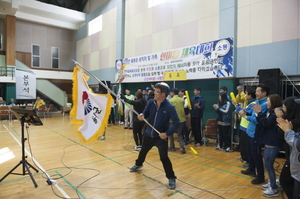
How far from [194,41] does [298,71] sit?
11.8 feet

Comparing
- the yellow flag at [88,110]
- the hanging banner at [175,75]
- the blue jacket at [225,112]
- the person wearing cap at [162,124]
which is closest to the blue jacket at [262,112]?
the person wearing cap at [162,124]

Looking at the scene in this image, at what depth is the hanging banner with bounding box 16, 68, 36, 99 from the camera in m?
12.9

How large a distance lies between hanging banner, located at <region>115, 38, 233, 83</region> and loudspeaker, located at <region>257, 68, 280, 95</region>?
974mm

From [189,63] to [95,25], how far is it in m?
8.78

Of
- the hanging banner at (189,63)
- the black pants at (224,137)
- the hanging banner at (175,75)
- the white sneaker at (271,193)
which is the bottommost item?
the white sneaker at (271,193)

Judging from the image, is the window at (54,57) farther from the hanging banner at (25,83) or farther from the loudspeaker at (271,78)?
the loudspeaker at (271,78)

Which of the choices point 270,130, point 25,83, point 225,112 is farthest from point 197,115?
point 25,83

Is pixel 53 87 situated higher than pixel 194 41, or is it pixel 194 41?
pixel 194 41

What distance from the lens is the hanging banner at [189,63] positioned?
6.62m

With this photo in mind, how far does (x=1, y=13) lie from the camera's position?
13.3 metres

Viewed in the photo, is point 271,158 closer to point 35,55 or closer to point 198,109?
point 198,109

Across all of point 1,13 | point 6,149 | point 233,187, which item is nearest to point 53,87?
point 1,13

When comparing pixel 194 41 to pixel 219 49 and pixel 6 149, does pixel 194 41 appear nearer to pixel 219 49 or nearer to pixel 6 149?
pixel 219 49

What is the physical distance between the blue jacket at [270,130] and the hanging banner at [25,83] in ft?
45.9
